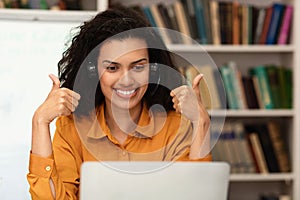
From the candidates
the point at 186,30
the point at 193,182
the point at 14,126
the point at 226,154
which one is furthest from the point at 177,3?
the point at 193,182

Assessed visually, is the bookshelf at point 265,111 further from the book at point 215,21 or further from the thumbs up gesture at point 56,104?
the thumbs up gesture at point 56,104

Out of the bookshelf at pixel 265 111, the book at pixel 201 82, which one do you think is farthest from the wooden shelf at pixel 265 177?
the book at pixel 201 82

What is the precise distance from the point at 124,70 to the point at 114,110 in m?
0.24

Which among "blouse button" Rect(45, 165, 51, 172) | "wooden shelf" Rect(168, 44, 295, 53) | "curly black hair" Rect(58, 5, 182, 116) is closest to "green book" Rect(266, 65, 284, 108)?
"wooden shelf" Rect(168, 44, 295, 53)

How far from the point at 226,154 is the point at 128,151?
66.1 inches

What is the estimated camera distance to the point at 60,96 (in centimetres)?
164

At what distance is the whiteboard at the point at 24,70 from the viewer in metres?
2.89

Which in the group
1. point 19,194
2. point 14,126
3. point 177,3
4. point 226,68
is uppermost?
point 177,3

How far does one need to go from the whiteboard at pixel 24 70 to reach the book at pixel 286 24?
1.13 meters

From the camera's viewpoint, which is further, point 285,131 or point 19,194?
point 285,131

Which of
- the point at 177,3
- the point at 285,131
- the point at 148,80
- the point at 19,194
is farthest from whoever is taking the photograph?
the point at 285,131

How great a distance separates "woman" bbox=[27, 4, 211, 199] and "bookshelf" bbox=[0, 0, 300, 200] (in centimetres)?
135

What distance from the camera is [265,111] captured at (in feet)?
11.1

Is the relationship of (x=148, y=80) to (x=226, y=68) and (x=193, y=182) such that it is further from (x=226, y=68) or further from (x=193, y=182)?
(x=226, y=68)
